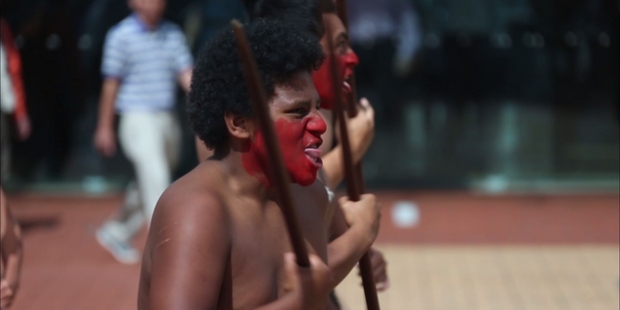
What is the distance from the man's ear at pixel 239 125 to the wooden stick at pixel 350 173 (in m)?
0.21

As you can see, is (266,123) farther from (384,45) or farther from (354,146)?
(384,45)

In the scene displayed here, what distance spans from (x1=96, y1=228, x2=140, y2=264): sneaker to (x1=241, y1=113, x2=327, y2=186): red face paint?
203 inches

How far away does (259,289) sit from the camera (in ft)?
7.23

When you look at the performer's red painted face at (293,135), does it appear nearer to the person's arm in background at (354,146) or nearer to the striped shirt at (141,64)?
the person's arm in background at (354,146)

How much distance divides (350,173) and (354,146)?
0.99 meters

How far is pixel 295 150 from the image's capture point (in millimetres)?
2256

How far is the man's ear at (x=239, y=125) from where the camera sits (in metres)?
2.23

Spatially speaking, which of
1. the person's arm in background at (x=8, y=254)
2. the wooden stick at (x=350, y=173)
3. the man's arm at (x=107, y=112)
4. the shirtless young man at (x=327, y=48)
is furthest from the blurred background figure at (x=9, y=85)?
the wooden stick at (x=350, y=173)

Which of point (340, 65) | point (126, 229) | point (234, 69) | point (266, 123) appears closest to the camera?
point (266, 123)

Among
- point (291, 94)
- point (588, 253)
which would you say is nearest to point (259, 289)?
point (291, 94)

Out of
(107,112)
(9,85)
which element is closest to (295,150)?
(107,112)

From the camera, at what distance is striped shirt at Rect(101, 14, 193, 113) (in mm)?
6785

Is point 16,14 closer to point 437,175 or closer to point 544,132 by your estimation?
point 437,175

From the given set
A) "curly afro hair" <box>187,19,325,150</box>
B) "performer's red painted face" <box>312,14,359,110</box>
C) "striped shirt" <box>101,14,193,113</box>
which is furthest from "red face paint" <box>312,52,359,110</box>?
"striped shirt" <box>101,14,193,113</box>
